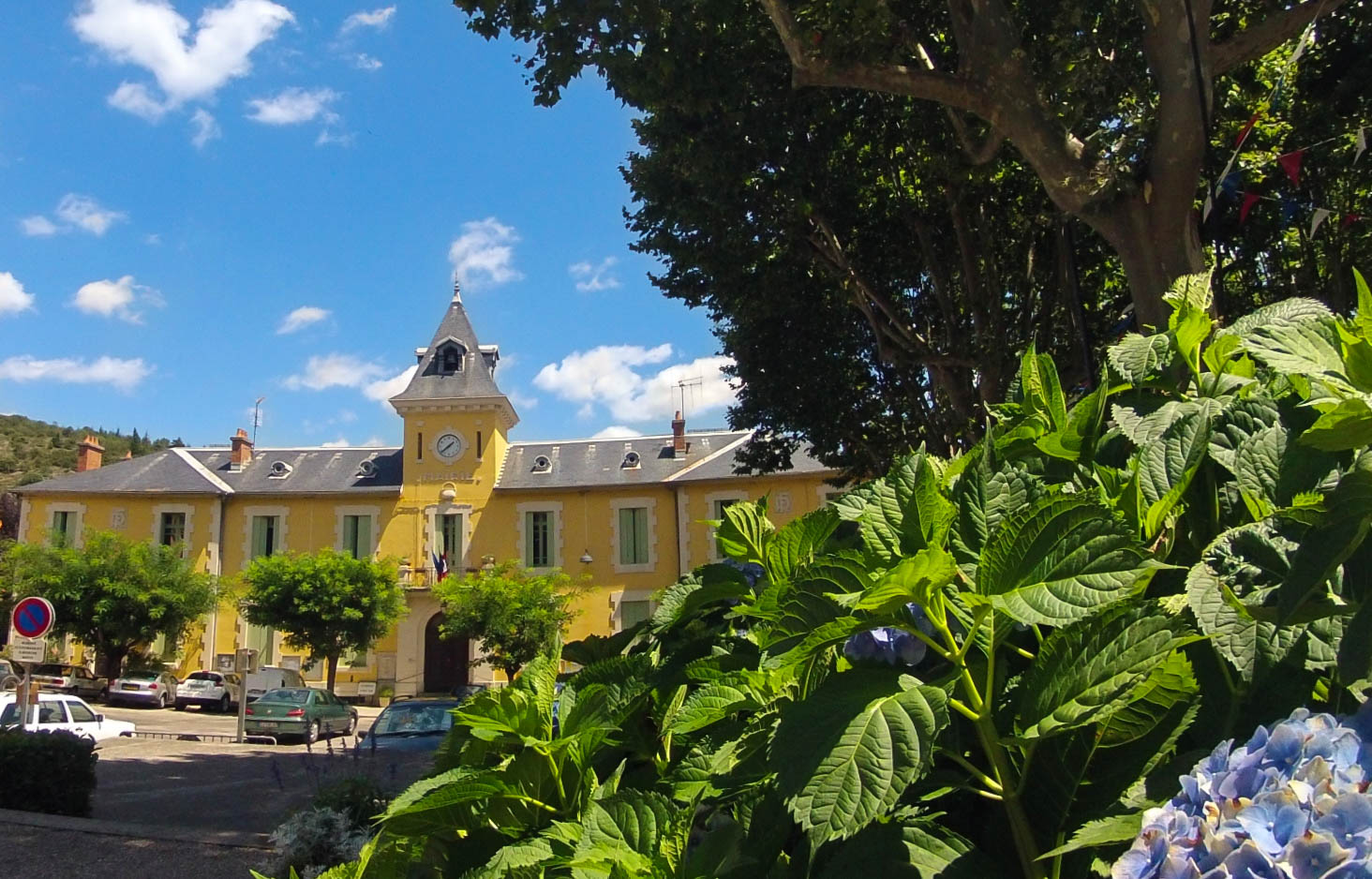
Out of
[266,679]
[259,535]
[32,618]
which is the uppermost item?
[259,535]

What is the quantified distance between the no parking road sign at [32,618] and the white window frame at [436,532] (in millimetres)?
25176

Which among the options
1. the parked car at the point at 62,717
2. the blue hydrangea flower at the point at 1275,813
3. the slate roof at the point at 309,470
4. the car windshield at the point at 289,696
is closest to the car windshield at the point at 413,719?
the parked car at the point at 62,717

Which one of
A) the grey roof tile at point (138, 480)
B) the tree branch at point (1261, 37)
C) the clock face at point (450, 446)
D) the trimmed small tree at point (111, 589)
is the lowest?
the trimmed small tree at point (111, 589)

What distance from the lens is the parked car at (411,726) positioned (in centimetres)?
1232

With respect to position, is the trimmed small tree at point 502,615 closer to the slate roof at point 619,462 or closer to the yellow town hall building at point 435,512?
the yellow town hall building at point 435,512

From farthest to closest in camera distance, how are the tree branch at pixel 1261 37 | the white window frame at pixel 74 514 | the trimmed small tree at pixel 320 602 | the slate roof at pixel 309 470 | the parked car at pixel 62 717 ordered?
the slate roof at pixel 309 470
the white window frame at pixel 74 514
the trimmed small tree at pixel 320 602
the parked car at pixel 62 717
the tree branch at pixel 1261 37

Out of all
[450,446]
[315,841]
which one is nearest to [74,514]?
[450,446]

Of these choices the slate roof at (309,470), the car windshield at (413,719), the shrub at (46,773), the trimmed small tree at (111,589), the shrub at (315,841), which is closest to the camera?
the shrub at (315,841)

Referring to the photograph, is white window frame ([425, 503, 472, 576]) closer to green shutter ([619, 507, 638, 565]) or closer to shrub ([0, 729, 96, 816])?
green shutter ([619, 507, 638, 565])

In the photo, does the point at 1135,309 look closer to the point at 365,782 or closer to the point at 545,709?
the point at 365,782

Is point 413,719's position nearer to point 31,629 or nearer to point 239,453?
point 31,629

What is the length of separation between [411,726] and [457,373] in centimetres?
2674

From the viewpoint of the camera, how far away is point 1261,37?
7.15m

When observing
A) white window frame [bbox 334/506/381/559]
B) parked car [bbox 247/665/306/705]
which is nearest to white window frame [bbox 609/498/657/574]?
white window frame [bbox 334/506/381/559]
